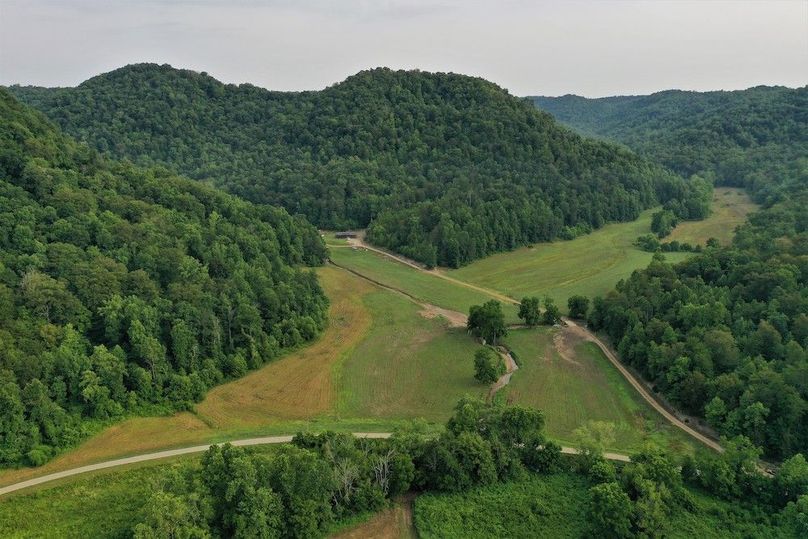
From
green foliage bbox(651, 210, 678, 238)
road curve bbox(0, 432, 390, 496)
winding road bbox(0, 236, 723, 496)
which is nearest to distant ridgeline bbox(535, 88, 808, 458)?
winding road bbox(0, 236, 723, 496)

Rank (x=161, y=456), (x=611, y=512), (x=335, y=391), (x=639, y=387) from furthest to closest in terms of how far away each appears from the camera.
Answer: (x=639, y=387), (x=335, y=391), (x=161, y=456), (x=611, y=512)

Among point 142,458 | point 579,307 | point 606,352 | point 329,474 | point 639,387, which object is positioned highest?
point 579,307

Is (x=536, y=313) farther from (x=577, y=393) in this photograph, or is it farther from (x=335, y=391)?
(x=335, y=391)

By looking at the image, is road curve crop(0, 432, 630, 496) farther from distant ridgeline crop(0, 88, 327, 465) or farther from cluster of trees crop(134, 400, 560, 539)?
cluster of trees crop(134, 400, 560, 539)

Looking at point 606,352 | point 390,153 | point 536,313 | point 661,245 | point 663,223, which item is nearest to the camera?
point 606,352

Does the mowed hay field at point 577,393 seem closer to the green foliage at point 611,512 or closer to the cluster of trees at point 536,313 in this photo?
the cluster of trees at point 536,313

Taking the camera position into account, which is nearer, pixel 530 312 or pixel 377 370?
pixel 377 370

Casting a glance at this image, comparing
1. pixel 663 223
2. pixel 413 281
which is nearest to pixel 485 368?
pixel 413 281

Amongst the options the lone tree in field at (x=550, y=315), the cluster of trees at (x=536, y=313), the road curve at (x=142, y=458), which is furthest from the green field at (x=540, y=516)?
the lone tree in field at (x=550, y=315)
